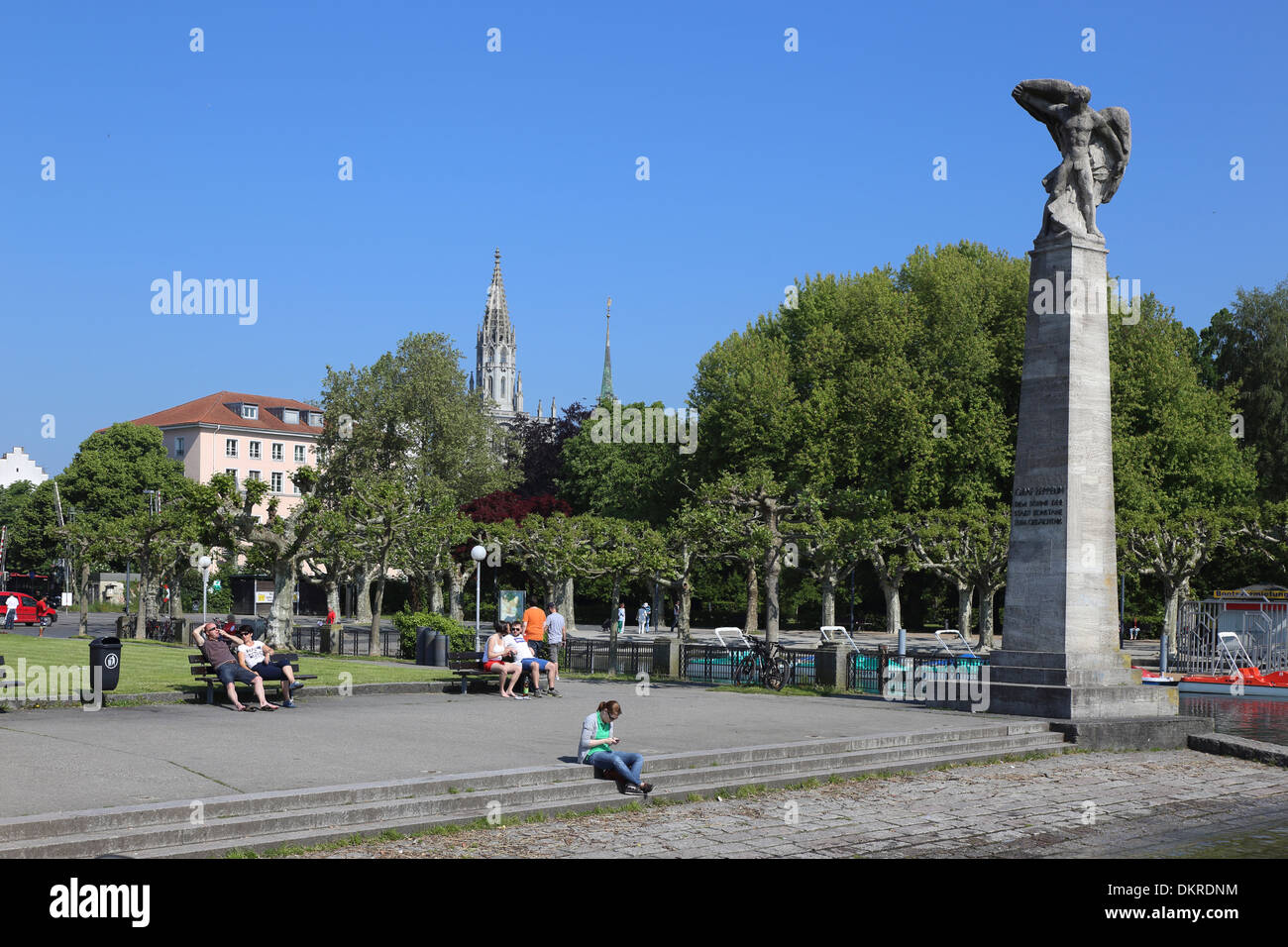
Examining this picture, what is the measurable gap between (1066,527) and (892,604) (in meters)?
37.6

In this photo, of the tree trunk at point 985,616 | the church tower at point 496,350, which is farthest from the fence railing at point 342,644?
the church tower at point 496,350

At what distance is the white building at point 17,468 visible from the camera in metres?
132

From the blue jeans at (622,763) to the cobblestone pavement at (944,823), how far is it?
367 mm

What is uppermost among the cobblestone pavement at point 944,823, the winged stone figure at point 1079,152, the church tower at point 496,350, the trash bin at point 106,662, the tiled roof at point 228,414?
the church tower at point 496,350

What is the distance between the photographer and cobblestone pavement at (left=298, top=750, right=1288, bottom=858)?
10430mm

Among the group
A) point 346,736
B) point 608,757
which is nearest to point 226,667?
point 346,736

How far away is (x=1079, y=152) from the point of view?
19.5m

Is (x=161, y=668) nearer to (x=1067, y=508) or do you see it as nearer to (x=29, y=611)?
(x=1067, y=508)

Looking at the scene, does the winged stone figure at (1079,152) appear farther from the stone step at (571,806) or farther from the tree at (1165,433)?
the tree at (1165,433)

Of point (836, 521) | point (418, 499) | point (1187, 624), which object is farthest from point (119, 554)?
point (1187, 624)

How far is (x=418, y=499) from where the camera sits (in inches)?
1649

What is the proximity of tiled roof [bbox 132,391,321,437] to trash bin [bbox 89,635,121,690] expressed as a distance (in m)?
89.2
